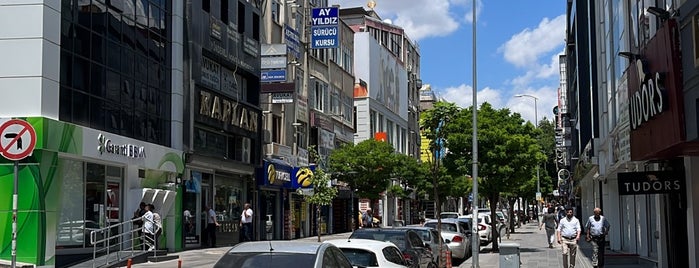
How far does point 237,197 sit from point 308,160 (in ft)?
30.4

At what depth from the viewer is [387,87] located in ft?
211

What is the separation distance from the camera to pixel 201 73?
29.9 meters

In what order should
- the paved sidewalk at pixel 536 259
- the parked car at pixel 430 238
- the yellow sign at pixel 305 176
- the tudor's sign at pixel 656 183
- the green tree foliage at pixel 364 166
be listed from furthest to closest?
the green tree foliage at pixel 364 166 → the yellow sign at pixel 305 176 → the paved sidewalk at pixel 536 259 → the parked car at pixel 430 238 → the tudor's sign at pixel 656 183

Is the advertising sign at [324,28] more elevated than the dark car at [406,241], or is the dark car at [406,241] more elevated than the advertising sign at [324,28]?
the advertising sign at [324,28]

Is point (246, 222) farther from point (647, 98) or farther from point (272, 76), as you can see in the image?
point (647, 98)

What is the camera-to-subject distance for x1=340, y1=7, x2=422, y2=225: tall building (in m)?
57.5

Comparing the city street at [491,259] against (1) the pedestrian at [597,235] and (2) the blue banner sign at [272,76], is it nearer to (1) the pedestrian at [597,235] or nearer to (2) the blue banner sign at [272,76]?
(1) the pedestrian at [597,235]

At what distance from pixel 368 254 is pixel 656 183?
6.61 meters

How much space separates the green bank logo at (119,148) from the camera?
22109 millimetres

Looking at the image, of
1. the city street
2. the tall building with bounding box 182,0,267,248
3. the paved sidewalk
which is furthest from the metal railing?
the paved sidewalk

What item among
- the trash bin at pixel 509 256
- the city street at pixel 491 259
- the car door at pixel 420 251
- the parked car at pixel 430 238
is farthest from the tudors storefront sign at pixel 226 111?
the trash bin at pixel 509 256

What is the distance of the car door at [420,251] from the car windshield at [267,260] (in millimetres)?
8366

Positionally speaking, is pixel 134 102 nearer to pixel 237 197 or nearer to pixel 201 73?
pixel 201 73

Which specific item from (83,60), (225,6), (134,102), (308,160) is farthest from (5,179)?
(308,160)
